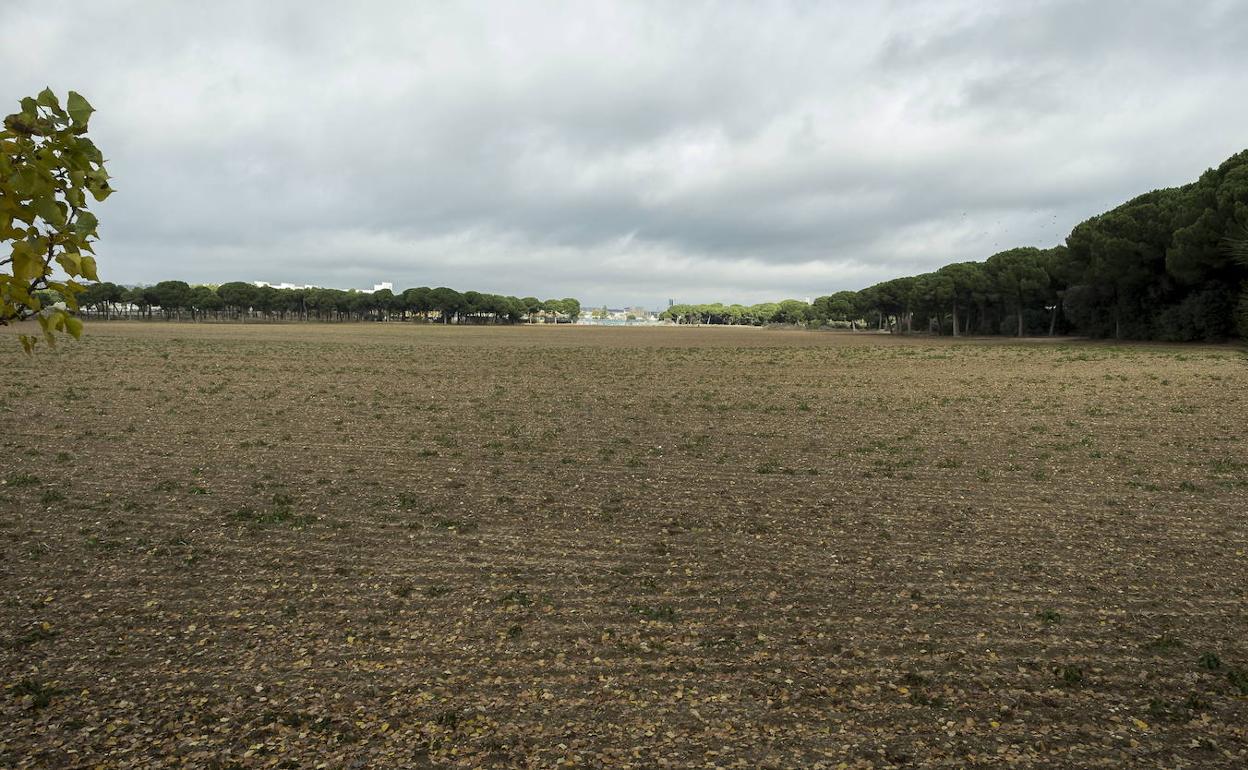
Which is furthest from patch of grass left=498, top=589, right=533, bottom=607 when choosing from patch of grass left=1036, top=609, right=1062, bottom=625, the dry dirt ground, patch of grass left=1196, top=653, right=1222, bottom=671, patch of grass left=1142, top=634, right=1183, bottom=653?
patch of grass left=1196, top=653, right=1222, bottom=671

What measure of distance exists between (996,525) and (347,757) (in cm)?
724

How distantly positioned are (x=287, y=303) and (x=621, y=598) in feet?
576

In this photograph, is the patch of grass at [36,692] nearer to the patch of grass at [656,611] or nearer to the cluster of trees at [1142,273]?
the patch of grass at [656,611]

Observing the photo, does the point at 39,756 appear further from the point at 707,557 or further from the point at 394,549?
the point at 707,557

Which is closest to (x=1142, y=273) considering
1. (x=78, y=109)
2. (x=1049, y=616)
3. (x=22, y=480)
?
(x=1049, y=616)

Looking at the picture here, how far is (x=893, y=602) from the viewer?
5898 millimetres

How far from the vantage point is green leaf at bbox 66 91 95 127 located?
2.07 metres

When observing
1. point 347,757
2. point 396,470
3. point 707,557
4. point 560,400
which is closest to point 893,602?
point 707,557

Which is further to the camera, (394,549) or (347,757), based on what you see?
(394,549)

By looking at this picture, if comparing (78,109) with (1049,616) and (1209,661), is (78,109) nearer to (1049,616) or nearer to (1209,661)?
(1049,616)

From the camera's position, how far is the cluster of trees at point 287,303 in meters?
146

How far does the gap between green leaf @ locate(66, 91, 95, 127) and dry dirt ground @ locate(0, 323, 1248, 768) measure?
3.34 metres

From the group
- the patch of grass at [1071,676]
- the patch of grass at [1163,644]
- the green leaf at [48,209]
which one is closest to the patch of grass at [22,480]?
the green leaf at [48,209]

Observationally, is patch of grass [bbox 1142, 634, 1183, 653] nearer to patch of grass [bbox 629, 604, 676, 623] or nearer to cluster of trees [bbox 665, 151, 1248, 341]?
patch of grass [bbox 629, 604, 676, 623]
